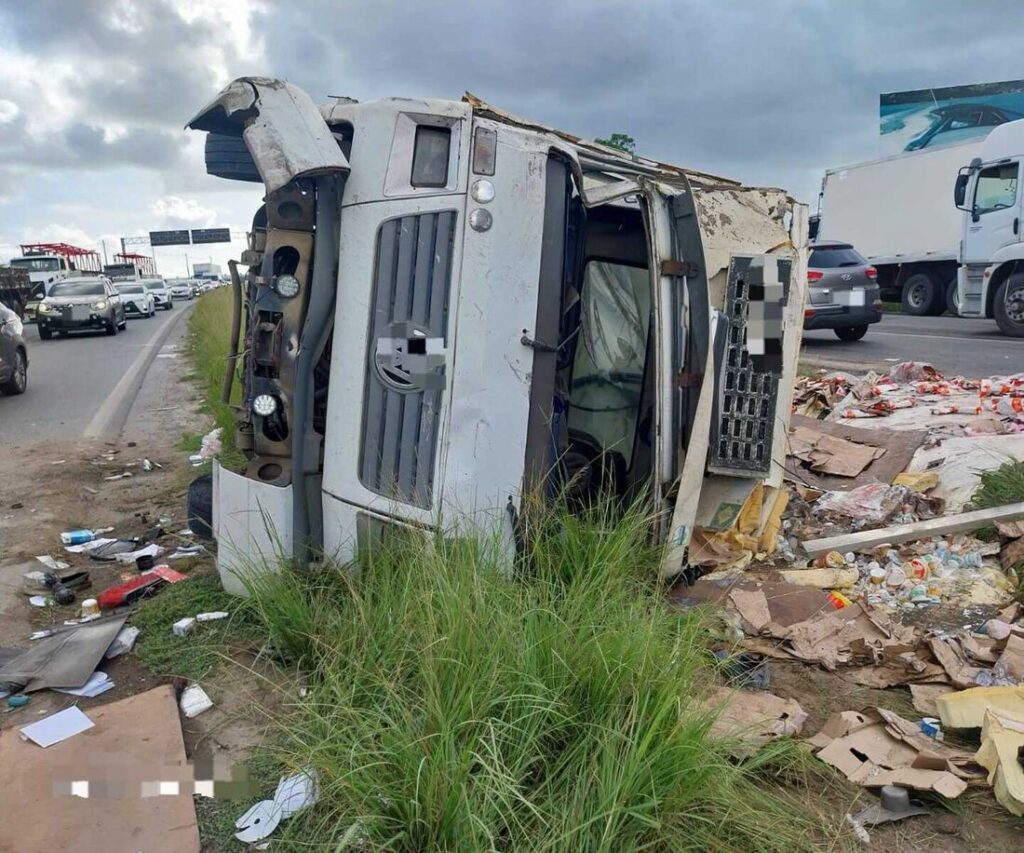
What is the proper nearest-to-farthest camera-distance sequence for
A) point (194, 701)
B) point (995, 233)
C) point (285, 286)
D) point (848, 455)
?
point (194, 701)
point (285, 286)
point (848, 455)
point (995, 233)

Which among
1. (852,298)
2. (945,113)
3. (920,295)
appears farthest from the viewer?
(945,113)

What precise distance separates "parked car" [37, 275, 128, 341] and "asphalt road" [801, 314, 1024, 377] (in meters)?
16.1

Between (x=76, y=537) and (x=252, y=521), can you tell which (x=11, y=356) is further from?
(x=252, y=521)

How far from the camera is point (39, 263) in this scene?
30594 millimetres

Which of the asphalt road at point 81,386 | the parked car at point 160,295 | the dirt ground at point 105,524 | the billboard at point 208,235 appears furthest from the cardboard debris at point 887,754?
the billboard at point 208,235

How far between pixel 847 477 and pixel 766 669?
2852 mm

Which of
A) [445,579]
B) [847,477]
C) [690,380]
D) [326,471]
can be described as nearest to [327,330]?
[326,471]

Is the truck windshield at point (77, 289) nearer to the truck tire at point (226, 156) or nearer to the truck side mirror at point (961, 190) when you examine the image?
the truck side mirror at point (961, 190)

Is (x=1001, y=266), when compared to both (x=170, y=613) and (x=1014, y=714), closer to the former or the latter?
(x=1014, y=714)

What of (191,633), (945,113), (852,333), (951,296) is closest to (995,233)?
(852,333)

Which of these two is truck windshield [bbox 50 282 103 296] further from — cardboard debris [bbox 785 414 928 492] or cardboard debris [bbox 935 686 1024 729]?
cardboard debris [bbox 935 686 1024 729]

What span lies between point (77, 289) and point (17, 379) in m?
11.6

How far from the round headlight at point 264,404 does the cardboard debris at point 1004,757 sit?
2.69m

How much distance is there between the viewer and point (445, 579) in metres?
2.65
